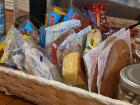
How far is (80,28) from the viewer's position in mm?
771

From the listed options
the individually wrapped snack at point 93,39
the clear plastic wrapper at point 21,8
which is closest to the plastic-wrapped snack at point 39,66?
the individually wrapped snack at point 93,39

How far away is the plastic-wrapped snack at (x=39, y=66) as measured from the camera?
0.69 metres

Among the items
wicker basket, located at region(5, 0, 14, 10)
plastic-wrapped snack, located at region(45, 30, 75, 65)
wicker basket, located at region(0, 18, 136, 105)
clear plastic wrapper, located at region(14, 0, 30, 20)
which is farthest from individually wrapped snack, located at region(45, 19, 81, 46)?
wicker basket, located at region(5, 0, 14, 10)

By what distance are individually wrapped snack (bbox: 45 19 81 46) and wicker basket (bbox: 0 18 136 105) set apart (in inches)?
4.6

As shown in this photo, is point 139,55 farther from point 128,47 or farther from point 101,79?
point 101,79

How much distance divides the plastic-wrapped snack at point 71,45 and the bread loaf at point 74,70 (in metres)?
0.04

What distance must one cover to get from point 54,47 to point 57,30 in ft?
0.16

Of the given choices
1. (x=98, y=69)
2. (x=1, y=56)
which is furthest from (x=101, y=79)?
(x=1, y=56)

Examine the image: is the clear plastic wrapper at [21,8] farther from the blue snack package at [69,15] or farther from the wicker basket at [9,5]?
the blue snack package at [69,15]

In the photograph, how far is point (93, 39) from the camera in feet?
2.30

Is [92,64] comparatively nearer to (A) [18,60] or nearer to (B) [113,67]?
(B) [113,67]

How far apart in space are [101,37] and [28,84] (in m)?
0.22

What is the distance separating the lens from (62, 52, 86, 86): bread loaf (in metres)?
0.65

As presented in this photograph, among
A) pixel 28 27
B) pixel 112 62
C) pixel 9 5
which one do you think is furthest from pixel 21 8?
pixel 112 62
